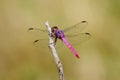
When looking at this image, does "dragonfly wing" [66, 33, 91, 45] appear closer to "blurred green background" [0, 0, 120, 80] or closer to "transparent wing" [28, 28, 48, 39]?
"transparent wing" [28, 28, 48, 39]

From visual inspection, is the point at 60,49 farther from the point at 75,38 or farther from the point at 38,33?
the point at 38,33

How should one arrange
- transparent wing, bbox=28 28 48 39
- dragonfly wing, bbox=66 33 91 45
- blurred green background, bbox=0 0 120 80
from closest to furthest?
transparent wing, bbox=28 28 48 39 → dragonfly wing, bbox=66 33 91 45 → blurred green background, bbox=0 0 120 80

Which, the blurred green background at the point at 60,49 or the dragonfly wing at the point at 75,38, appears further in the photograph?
the blurred green background at the point at 60,49

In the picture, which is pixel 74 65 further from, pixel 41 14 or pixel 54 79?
pixel 41 14

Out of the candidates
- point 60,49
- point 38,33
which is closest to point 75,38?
point 38,33

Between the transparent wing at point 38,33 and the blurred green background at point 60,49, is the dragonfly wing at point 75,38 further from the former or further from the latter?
the blurred green background at point 60,49

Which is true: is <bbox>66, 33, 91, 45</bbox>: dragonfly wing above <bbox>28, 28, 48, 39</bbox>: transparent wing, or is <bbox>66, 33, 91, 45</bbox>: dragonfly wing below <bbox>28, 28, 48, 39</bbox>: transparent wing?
below

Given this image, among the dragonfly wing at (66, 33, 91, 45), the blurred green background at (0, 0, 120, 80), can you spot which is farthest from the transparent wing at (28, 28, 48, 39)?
the blurred green background at (0, 0, 120, 80)

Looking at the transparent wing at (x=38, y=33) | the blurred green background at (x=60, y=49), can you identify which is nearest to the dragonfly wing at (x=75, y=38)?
the transparent wing at (x=38, y=33)
